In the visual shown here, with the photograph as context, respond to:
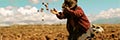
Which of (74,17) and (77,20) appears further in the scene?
(77,20)

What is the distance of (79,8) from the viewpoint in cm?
827

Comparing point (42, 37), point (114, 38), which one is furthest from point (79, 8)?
point (42, 37)

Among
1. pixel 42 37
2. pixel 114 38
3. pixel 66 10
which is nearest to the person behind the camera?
pixel 66 10

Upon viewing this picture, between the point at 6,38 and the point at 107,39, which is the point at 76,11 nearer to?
the point at 107,39

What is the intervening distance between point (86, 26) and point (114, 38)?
8630 mm

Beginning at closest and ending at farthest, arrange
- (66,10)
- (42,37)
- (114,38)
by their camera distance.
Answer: (66,10) → (114,38) → (42,37)

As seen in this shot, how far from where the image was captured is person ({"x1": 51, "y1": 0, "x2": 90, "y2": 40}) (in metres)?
8.17

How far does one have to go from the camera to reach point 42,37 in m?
19.5

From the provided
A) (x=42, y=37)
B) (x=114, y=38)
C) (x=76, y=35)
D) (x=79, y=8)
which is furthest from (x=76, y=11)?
(x=42, y=37)

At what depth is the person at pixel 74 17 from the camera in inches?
322

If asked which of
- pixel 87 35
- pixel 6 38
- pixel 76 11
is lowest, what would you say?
pixel 6 38

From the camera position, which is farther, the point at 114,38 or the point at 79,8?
the point at 114,38

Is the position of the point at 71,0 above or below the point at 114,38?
above

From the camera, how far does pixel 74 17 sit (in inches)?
326
